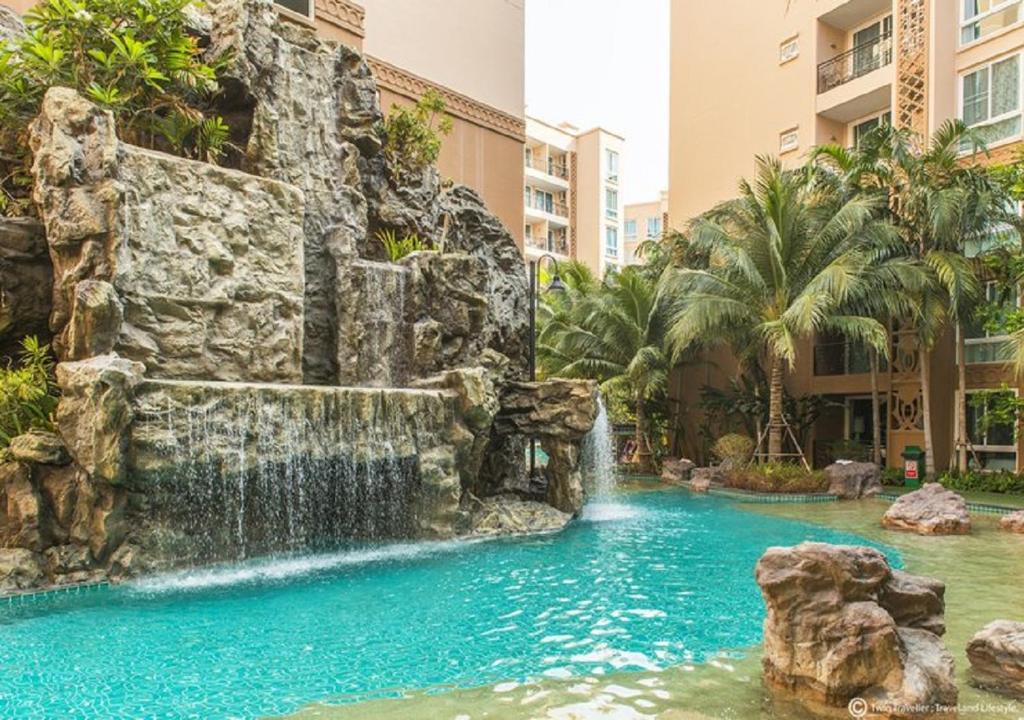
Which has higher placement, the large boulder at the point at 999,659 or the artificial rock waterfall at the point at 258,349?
the artificial rock waterfall at the point at 258,349

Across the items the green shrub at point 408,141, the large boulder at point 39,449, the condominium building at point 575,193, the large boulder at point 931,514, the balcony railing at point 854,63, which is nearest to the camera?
the large boulder at point 39,449

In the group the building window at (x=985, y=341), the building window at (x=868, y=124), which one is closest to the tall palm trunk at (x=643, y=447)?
the building window at (x=985, y=341)

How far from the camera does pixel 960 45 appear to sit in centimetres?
1892

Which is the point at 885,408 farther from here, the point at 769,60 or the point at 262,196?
the point at 262,196

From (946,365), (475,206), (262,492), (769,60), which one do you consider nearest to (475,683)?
(262,492)

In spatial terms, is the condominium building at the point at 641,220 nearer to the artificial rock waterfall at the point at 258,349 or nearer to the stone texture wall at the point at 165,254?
the artificial rock waterfall at the point at 258,349

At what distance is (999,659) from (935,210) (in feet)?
44.3

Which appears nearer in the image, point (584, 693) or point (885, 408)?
point (584, 693)

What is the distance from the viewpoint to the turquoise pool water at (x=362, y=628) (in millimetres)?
4965

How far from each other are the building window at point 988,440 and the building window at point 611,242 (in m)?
33.6

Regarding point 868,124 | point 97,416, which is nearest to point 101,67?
point 97,416

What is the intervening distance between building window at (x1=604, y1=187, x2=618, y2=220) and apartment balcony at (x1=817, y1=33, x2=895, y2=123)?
28.5 metres

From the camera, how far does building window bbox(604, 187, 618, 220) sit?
166 feet

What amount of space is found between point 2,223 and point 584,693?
9.43 meters
